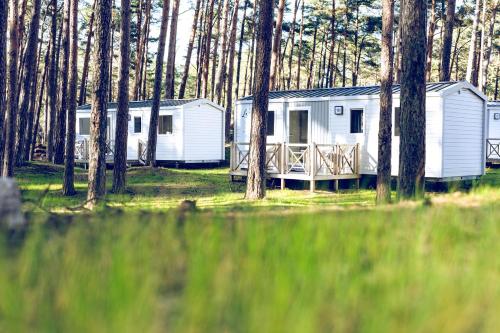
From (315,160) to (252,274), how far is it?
14234 millimetres

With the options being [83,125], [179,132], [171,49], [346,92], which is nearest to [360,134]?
[346,92]

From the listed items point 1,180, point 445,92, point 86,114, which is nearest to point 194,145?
point 86,114

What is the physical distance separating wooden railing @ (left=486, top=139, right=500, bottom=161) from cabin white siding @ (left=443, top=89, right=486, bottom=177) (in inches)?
283

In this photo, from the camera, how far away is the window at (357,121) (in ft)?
60.5

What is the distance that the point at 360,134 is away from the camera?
720 inches

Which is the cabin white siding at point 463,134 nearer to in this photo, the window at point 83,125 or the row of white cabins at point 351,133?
the row of white cabins at point 351,133

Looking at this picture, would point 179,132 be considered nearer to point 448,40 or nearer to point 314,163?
point 314,163

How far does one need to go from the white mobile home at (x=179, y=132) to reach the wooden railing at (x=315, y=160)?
7191 millimetres

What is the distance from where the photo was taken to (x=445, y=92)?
16.7 meters

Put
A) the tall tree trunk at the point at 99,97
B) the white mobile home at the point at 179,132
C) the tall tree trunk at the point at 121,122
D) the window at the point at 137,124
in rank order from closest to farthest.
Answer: the tall tree trunk at the point at 99,97
the tall tree trunk at the point at 121,122
the white mobile home at the point at 179,132
the window at the point at 137,124

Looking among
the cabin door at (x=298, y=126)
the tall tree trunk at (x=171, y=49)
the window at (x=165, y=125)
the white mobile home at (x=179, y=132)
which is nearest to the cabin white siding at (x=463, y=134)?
the cabin door at (x=298, y=126)

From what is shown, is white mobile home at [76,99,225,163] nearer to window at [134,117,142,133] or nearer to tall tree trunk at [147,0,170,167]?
window at [134,117,142,133]

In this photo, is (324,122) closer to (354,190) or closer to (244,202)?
(354,190)

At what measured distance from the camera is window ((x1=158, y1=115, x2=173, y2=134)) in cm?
2628
